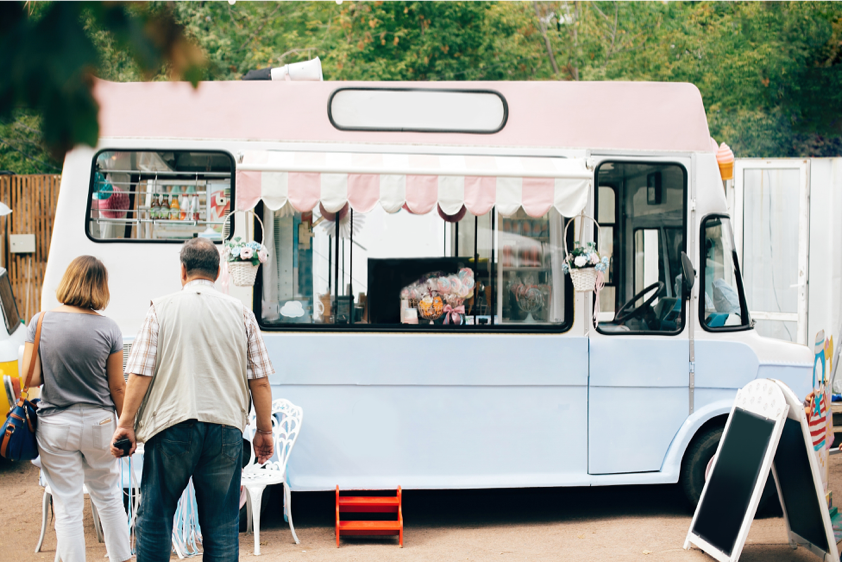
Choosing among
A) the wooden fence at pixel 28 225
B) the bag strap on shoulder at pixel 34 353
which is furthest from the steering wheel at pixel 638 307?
the wooden fence at pixel 28 225

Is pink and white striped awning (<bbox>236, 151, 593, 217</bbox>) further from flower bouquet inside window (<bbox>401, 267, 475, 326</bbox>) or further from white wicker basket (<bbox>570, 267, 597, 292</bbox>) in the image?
flower bouquet inside window (<bbox>401, 267, 475, 326</bbox>)

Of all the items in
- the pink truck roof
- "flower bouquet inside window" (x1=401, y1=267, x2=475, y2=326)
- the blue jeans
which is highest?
the pink truck roof

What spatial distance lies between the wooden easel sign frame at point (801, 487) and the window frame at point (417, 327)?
1.45 metres

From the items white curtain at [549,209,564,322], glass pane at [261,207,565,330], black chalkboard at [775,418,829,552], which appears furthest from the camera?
white curtain at [549,209,564,322]

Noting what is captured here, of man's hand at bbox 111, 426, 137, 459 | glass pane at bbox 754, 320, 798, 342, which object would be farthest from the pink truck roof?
glass pane at bbox 754, 320, 798, 342

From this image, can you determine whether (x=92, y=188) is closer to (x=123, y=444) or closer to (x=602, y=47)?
(x=123, y=444)

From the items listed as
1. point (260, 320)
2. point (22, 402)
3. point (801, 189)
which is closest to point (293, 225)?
point (260, 320)

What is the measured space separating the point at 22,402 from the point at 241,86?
2538 mm

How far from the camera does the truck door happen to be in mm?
5234

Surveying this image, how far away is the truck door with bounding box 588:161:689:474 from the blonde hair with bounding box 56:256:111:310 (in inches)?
127

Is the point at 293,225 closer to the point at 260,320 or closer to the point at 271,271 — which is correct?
the point at 271,271

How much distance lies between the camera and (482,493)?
6.28 metres

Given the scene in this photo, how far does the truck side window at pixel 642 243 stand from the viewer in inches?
211

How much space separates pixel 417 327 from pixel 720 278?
2.25 meters
